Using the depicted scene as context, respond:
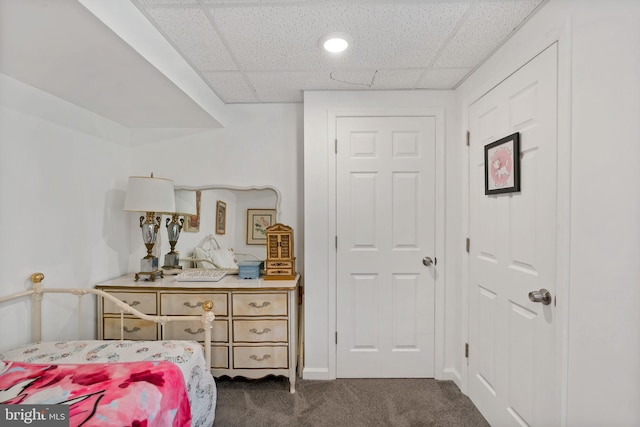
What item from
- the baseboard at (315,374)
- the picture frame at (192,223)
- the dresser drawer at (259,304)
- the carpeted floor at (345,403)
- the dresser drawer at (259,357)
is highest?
the picture frame at (192,223)

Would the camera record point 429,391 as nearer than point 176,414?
No

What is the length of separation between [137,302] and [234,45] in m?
1.89

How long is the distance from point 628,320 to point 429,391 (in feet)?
5.10

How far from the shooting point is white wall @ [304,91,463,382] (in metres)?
2.45

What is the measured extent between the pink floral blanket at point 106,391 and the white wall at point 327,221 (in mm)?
1167

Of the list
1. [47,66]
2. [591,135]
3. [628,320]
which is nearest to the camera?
[628,320]

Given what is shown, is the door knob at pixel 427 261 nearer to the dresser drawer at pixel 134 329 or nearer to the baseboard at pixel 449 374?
the baseboard at pixel 449 374

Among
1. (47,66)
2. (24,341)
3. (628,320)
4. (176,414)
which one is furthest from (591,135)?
(24,341)

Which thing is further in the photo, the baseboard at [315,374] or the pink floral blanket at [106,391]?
the baseboard at [315,374]

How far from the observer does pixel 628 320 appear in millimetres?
1069

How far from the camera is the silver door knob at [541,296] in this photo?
1.43 meters

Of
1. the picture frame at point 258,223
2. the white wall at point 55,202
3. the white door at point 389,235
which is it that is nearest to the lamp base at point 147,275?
the white wall at point 55,202

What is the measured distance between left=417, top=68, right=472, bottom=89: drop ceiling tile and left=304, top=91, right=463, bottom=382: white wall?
0.24 ft

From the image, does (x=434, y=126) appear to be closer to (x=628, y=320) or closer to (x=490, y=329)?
(x=490, y=329)
